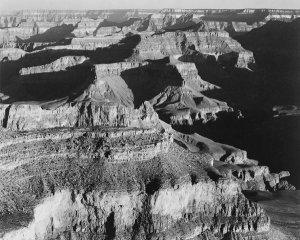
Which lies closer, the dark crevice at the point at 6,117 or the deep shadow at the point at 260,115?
the dark crevice at the point at 6,117

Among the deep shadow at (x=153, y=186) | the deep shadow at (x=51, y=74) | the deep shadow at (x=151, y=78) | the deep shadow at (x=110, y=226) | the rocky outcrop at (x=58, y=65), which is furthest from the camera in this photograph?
the rocky outcrop at (x=58, y=65)

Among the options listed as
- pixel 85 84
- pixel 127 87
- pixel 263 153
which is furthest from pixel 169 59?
pixel 263 153

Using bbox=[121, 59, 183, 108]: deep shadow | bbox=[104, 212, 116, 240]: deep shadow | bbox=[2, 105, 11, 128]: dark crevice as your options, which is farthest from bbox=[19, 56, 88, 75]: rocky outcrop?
bbox=[104, 212, 116, 240]: deep shadow

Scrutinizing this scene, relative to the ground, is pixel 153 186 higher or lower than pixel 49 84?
lower

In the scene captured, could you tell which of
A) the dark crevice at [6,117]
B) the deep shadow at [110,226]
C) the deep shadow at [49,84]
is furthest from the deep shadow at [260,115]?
the deep shadow at [110,226]

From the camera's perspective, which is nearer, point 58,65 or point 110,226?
point 110,226

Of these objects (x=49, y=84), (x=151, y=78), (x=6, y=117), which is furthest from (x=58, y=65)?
(x=6, y=117)

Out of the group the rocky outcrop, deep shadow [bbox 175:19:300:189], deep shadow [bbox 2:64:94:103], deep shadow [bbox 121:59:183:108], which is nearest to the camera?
deep shadow [bbox 175:19:300:189]

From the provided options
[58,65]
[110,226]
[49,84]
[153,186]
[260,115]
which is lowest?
[110,226]

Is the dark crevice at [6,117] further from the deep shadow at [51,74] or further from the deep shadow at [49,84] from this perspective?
the deep shadow at [51,74]

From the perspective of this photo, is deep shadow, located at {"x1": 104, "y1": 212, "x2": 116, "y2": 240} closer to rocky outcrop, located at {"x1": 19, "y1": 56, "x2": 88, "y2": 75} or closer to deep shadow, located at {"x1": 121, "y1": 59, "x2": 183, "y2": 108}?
deep shadow, located at {"x1": 121, "y1": 59, "x2": 183, "y2": 108}

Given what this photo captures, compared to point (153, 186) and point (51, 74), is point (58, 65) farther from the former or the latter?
point (153, 186)
